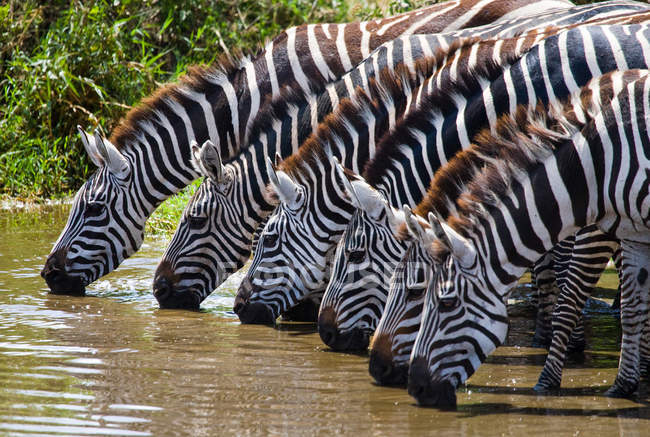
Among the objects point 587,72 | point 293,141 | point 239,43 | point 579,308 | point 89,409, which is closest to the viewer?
point 89,409

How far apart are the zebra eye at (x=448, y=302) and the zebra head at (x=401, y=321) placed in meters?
0.31

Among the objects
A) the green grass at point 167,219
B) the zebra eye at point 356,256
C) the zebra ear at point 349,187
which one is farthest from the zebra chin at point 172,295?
the green grass at point 167,219

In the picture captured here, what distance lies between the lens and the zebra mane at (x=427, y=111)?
6.93 m

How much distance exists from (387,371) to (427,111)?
2060mm

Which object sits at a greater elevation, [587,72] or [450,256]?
[587,72]

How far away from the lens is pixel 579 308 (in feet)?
20.4

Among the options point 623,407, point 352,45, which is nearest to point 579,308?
point 623,407

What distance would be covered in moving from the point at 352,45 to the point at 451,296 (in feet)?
15.0

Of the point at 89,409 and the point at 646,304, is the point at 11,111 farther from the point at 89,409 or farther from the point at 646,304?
the point at 646,304

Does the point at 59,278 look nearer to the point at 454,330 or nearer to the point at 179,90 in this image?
the point at 179,90

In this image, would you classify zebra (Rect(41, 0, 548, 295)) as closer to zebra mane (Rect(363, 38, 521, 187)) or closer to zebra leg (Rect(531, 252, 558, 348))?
zebra mane (Rect(363, 38, 521, 187))

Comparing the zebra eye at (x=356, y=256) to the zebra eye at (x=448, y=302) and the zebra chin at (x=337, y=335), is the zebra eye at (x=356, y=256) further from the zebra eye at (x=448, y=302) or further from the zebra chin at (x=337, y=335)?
the zebra eye at (x=448, y=302)

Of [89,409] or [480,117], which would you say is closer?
[89,409]

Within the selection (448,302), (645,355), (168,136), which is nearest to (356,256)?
(448,302)
